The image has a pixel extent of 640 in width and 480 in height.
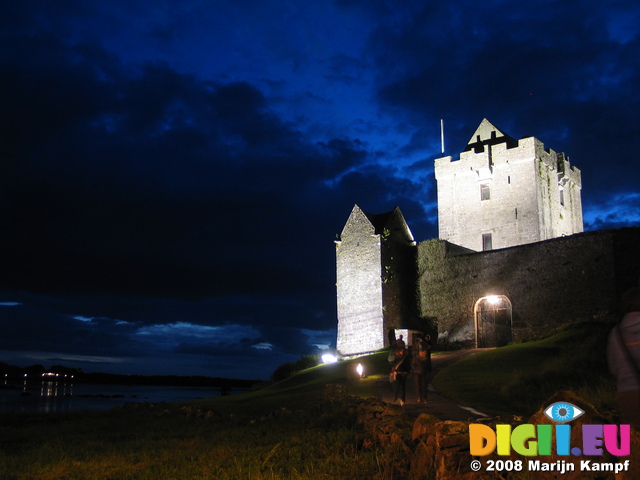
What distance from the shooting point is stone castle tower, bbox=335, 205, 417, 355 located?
122 feet

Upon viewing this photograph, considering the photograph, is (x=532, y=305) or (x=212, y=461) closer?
(x=212, y=461)

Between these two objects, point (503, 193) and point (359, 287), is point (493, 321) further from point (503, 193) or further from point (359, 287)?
point (503, 193)

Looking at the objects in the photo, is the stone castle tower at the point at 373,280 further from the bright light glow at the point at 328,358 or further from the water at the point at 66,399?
the water at the point at 66,399

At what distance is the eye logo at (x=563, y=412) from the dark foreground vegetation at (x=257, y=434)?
249 centimetres

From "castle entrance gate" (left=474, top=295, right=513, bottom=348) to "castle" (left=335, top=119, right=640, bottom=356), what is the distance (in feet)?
0.19

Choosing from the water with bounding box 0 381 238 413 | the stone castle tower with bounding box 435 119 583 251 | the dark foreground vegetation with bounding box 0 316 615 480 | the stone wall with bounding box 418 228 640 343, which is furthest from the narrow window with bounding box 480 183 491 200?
the water with bounding box 0 381 238 413

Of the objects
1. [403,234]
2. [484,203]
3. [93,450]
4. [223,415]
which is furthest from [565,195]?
[93,450]

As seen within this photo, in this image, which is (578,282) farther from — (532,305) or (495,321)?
(495,321)

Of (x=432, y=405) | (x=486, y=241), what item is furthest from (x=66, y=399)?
(x=432, y=405)

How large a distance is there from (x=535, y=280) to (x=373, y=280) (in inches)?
398

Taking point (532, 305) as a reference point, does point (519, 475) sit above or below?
below

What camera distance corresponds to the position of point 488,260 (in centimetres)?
3447

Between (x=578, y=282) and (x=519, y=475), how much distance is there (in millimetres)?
26191

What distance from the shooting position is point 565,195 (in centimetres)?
4675
